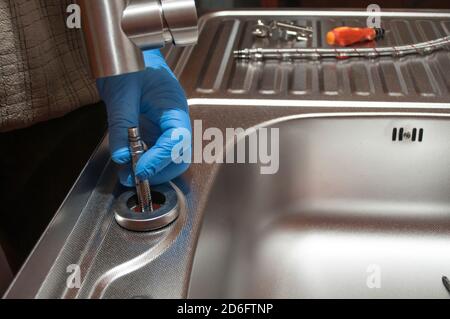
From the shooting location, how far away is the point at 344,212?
73 centimetres

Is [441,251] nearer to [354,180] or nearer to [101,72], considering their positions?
[354,180]

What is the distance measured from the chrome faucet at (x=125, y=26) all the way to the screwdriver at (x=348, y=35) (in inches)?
17.8

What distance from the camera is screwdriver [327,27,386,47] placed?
2.78 ft

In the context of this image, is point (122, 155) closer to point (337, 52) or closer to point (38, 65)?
point (38, 65)

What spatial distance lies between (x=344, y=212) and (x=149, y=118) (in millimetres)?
315

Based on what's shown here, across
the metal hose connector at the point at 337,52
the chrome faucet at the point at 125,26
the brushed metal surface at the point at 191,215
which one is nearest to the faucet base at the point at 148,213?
the brushed metal surface at the point at 191,215

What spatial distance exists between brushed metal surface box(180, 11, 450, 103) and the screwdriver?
0.02 m

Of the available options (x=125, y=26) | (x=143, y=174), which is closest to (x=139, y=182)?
(x=143, y=174)

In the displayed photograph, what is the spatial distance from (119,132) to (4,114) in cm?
18

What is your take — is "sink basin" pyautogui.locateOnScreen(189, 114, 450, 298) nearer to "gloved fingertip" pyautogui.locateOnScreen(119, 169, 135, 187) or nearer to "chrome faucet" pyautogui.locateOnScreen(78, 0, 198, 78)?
"gloved fingertip" pyautogui.locateOnScreen(119, 169, 135, 187)

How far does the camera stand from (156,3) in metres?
0.44

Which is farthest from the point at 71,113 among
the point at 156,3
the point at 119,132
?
the point at 156,3

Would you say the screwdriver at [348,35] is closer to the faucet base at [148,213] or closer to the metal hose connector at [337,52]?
the metal hose connector at [337,52]
